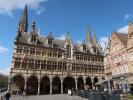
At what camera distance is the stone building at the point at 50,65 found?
29969mm

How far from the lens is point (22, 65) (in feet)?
97.3

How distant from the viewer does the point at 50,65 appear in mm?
32344

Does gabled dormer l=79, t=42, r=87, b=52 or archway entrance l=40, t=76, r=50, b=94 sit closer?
archway entrance l=40, t=76, r=50, b=94

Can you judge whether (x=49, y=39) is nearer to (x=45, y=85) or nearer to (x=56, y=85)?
(x=45, y=85)

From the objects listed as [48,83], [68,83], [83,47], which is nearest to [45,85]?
[48,83]

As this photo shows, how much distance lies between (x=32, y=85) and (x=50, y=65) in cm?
541

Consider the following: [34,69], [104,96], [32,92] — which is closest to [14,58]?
[34,69]

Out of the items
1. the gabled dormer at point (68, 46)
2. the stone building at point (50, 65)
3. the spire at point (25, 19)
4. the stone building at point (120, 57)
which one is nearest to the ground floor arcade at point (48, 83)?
the stone building at point (50, 65)

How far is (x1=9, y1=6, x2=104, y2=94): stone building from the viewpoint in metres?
30.0

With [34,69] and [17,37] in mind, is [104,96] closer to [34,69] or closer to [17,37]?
[34,69]

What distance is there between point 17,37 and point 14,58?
4429 mm

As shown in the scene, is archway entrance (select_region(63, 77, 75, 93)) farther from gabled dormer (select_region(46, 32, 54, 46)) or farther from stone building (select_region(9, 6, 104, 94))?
gabled dormer (select_region(46, 32, 54, 46))

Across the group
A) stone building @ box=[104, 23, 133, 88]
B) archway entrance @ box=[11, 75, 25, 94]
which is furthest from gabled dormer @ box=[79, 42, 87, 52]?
archway entrance @ box=[11, 75, 25, 94]

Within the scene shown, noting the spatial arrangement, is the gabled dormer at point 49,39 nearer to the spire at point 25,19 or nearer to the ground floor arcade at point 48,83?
the ground floor arcade at point 48,83
